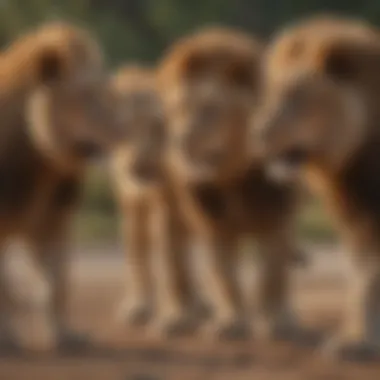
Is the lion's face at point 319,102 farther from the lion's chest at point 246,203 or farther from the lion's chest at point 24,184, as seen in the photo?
the lion's chest at point 24,184

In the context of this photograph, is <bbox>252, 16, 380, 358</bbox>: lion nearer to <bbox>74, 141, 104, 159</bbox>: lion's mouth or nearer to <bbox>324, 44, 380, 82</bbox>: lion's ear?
<bbox>324, 44, 380, 82</bbox>: lion's ear

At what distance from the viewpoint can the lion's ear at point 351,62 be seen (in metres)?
0.69

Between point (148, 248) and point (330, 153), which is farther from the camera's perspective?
point (148, 248)

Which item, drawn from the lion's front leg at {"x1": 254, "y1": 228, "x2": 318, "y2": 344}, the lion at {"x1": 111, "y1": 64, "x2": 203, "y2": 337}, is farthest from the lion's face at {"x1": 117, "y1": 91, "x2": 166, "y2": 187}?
the lion's front leg at {"x1": 254, "y1": 228, "x2": 318, "y2": 344}

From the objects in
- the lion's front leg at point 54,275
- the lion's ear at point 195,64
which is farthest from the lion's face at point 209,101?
the lion's front leg at point 54,275

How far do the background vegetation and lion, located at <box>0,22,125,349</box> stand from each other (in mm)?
23

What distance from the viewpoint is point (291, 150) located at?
2.24ft

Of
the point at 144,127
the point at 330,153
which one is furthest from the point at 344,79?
the point at 144,127

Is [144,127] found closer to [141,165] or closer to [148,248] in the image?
[141,165]

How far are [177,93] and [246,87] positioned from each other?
0.17 ft

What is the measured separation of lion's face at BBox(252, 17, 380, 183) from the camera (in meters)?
0.67

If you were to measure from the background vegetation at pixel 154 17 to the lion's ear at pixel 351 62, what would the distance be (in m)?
0.09

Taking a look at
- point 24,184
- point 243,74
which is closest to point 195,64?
point 243,74

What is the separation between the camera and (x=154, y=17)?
788 millimetres
